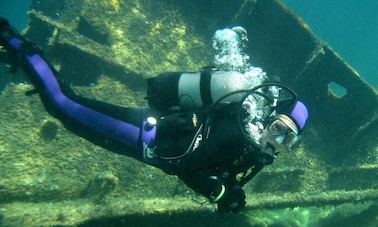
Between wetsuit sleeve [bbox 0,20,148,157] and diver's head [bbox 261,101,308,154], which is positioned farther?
wetsuit sleeve [bbox 0,20,148,157]

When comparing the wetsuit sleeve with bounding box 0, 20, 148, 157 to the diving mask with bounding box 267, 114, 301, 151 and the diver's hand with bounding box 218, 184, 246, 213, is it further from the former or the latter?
the diving mask with bounding box 267, 114, 301, 151

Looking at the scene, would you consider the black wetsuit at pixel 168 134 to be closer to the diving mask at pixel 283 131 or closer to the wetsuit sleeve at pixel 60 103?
the wetsuit sleeve at pixel 60 103

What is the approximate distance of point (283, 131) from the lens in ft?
11.2

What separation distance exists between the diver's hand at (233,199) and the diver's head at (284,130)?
0.48 meters

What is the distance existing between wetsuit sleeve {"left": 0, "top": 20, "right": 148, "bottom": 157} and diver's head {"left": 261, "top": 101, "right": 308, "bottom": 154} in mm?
1414

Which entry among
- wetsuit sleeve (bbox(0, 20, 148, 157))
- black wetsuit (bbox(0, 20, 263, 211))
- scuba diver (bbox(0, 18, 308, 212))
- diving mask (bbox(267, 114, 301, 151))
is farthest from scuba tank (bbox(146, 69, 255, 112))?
diving mask (bbox(267, 114, 301, 151))

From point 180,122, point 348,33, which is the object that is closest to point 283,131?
point 180,122

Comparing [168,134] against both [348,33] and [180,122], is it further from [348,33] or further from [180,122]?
[348,33]

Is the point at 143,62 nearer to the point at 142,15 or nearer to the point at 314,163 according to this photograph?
the point at 142,15

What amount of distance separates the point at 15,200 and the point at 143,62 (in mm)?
3889

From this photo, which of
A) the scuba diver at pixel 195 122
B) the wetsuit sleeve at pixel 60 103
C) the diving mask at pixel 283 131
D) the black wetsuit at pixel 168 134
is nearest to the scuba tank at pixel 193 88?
the scuba diver at pixel 195 122

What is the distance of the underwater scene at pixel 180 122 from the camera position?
3486mm

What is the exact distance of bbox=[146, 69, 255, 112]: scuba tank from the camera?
3752 millimetres

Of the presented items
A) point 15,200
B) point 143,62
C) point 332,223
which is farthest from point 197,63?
point 15,200
